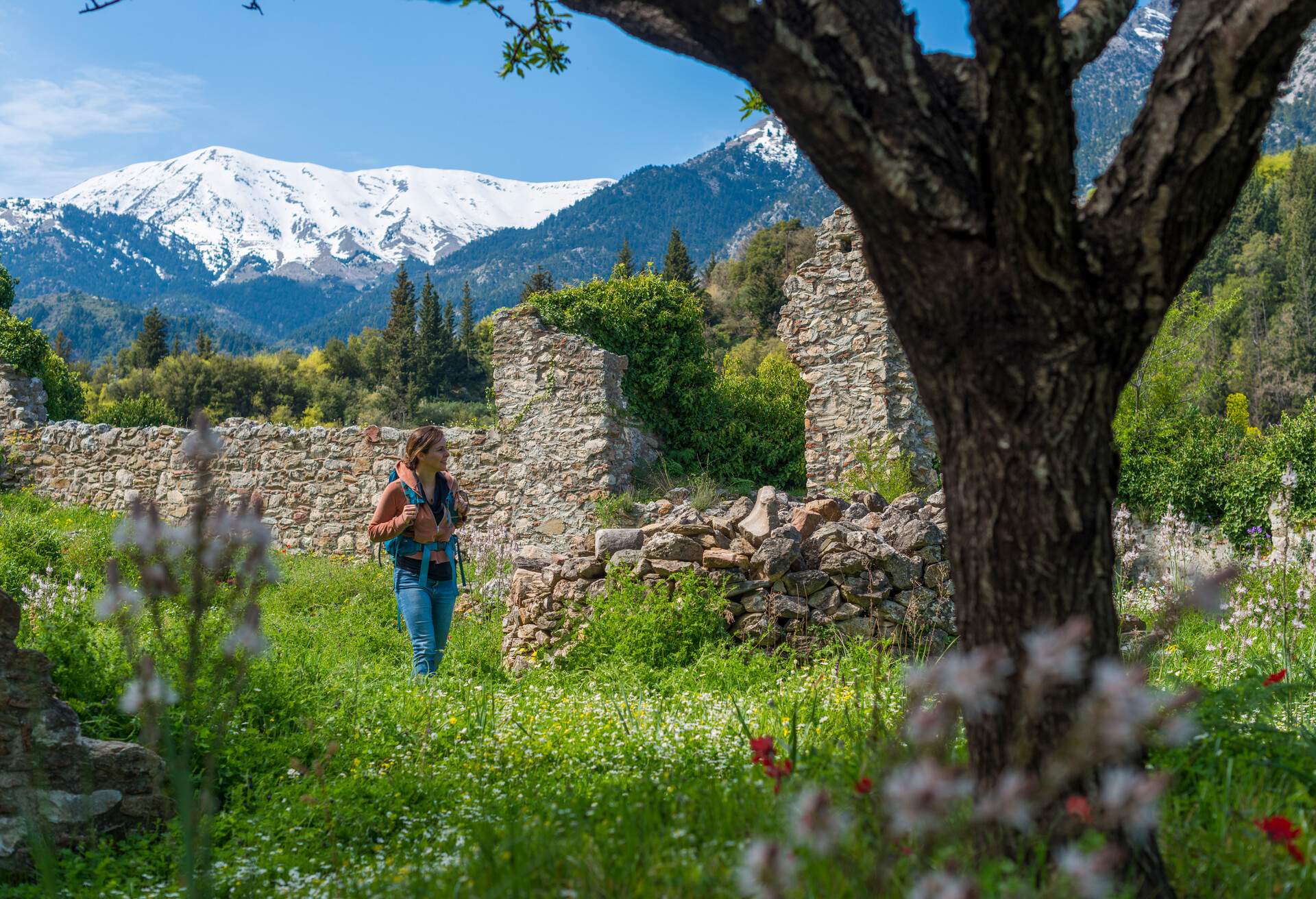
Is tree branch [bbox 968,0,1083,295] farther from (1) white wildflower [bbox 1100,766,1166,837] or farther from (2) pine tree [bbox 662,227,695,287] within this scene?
(2) pine tree [bbox 662,227,695,287]

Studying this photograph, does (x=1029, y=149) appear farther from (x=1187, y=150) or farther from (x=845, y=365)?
(x=845, y=365)

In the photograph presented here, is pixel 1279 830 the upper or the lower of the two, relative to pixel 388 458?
lower

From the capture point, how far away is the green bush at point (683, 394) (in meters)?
13.8

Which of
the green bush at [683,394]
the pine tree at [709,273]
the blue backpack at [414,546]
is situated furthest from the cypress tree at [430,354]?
the blue backpack at [414,546]

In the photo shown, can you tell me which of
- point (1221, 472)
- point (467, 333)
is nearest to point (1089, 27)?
point (1221, 472)

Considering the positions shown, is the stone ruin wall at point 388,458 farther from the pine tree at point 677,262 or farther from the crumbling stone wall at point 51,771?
the pine tree at point 677,262

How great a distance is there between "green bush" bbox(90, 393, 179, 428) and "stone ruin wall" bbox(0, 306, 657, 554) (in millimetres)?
16394

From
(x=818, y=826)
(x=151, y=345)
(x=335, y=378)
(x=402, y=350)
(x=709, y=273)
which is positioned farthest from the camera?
(x=709, y=273)

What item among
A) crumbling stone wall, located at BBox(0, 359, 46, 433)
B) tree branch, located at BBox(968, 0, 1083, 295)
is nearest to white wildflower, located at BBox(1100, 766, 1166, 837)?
tree branch, located at BBox(968, 0, 1083, 295)

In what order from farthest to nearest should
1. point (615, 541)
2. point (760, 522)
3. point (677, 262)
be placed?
1. point (677, 262)
2. point (615, 541)
3. point (760, 522)

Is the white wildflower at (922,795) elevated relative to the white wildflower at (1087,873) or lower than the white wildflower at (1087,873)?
elevated

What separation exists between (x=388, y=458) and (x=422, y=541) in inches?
309

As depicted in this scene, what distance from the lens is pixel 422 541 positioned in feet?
17.4

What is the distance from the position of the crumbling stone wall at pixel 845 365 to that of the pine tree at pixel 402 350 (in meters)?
33.9
